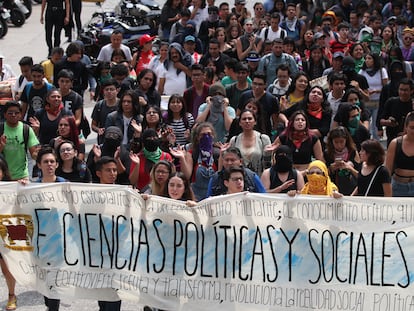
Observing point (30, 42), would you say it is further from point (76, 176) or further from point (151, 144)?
point (76, 176)

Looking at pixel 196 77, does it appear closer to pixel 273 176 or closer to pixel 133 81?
pixel 133 81

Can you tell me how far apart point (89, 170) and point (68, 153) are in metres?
0.48

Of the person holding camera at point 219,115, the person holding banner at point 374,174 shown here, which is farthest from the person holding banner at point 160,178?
the person holding camera at point 219,115

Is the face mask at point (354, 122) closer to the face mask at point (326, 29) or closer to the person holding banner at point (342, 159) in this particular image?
the person holding banner at point (342, 159)

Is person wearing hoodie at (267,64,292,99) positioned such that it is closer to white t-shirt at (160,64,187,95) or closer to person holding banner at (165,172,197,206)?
white t-shirt at (160,64,187,95)

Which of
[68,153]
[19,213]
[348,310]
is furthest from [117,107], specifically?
[348,310]

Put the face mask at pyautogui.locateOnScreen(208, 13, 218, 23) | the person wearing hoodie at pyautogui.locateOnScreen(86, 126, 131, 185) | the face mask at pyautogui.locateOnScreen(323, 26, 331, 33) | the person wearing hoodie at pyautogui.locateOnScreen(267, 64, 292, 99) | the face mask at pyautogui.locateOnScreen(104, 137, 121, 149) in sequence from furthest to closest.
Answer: the face mask at pyautogui.locateOnScreen(208, 13, 218, 23) → the face mask at pyautogui.locateOnScreen(323, 26, 331, 33) → the person wearing hoodie at pyautogui.locateOnScreen(267, 64, 292, 99) → the face mask at pyautogui.locateOnScreen(104, 137, 121, 149) → the person wearing hoodie at pyautogui.locateOnScreen(86, 126, 131, 185)

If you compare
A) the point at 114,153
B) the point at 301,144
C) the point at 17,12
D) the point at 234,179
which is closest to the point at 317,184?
the point at 234,179

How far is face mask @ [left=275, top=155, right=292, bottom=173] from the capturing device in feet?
34.0

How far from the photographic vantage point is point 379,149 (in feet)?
32.9

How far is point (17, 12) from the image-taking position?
24.2 m

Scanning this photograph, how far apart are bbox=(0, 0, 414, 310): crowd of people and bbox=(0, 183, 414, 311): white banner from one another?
0.75 ft

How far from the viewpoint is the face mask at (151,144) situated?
1092 centimetres

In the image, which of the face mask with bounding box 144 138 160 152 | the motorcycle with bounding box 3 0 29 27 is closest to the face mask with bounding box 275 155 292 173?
the face mask with bounding box 144 138 160 152
